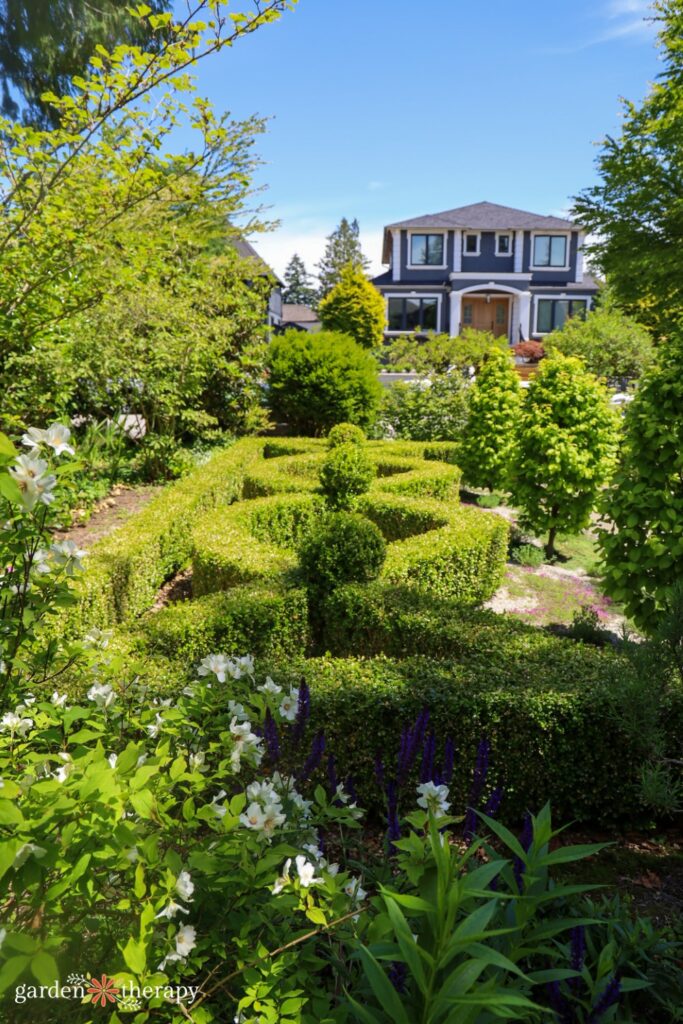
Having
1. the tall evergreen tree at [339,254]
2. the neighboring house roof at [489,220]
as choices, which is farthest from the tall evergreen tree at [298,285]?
the neighboring house roof at [489,220]

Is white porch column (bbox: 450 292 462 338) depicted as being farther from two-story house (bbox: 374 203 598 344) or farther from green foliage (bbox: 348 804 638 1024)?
green foliage (bbox: 348 804 638 1024)

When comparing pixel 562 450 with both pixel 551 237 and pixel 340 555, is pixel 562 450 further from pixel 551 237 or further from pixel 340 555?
pixel 551 237

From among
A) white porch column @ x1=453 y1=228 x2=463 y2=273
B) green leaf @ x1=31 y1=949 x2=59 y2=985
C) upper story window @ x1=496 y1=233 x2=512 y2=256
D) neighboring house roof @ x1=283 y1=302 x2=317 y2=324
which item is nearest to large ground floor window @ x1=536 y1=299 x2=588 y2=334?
upper story window @ x1=496 y1=233 x2=512 y2=256

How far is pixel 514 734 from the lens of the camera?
12.9 ft

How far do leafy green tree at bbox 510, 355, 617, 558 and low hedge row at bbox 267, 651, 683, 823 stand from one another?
5.37m

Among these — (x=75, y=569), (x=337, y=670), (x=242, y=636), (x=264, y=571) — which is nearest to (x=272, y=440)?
(x=264, y=571)

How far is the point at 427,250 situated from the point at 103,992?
41.3m

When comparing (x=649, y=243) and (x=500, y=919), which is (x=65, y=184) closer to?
(x=500, y=919)

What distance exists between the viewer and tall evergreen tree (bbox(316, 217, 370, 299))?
7019cm

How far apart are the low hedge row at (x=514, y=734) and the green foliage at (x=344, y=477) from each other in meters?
4.74

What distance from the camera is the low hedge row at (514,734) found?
12.8ft

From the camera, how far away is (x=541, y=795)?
157 inches

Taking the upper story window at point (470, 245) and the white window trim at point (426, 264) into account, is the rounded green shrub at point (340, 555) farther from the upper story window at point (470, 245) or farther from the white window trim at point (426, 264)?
the upper story window at point (470, 245)

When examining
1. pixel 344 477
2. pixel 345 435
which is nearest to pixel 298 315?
pixel 345 435
